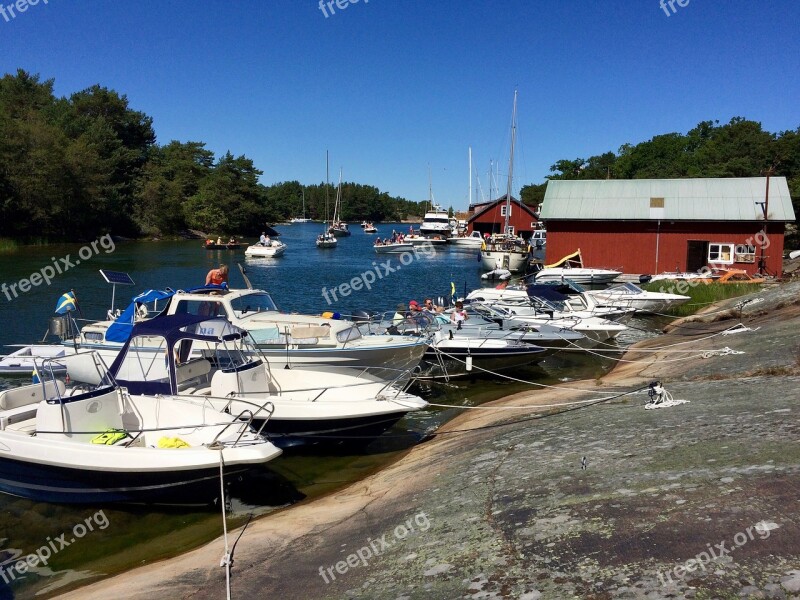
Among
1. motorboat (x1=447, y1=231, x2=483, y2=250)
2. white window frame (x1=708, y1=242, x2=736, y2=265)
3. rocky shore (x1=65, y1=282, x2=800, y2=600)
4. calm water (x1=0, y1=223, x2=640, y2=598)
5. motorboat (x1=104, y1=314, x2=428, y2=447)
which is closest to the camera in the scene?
rocky shore (x1=65, y1=282, x2=800, y2=600)

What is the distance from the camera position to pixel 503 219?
77.6 m

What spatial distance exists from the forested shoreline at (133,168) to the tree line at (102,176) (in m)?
0.14

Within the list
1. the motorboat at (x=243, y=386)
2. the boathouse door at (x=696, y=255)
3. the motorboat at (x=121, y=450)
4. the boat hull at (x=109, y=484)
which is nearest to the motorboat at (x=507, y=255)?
the boathouse door at (x=696, y=255)

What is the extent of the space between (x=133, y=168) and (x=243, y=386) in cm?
9596

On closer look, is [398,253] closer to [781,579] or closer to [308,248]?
[308,248]

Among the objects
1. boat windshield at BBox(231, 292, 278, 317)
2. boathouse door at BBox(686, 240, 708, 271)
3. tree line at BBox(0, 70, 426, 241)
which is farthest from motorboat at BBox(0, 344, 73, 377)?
tree line at BBox(0, 70, 426, 241)

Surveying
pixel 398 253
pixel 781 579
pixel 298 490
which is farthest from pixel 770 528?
Answer: pixel 398 253

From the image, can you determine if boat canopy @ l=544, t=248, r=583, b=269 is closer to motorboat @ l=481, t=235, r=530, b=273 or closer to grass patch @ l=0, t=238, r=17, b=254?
motorboat @ l=481, t=235, r=530, b=273

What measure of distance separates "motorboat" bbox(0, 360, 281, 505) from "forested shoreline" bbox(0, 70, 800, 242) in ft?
170

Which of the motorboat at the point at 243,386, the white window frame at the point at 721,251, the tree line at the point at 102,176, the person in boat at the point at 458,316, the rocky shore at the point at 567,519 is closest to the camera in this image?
the rocky shore at the point at 567,519

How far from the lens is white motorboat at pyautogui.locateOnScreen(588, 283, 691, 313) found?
84.8 feet

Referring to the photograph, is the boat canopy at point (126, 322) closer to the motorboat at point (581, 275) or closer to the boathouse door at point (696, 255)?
the motorboat at point (581, 275)

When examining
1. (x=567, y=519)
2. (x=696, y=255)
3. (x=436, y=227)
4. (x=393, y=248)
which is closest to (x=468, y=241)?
(x=436, y=227)

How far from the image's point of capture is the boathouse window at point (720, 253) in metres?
34.8
